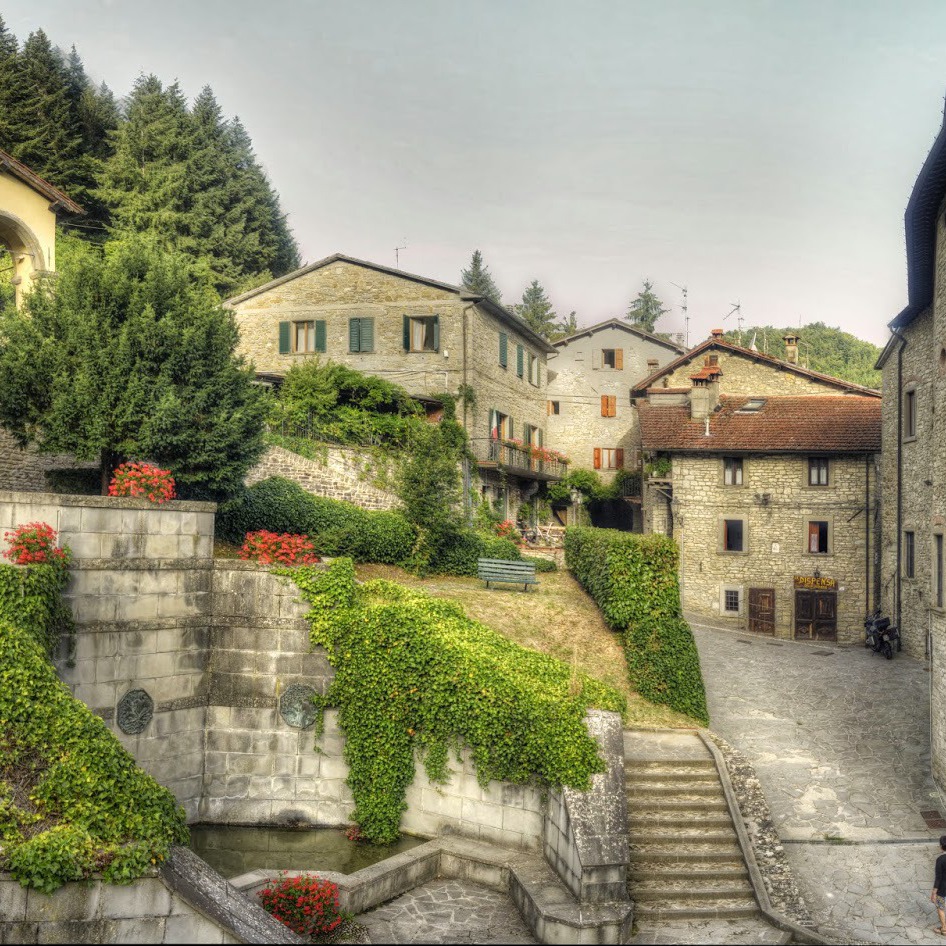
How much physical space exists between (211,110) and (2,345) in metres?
39.7

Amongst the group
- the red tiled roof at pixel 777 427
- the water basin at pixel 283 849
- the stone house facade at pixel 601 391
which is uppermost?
the stone house facade at pixel 601 391

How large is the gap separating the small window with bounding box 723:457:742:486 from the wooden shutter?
14.9 metres

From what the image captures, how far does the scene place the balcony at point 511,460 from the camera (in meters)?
34.5

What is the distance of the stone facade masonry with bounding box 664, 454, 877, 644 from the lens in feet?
101

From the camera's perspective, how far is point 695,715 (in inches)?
625

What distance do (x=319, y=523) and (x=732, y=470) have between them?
16.8 metres

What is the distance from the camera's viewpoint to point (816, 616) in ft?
102

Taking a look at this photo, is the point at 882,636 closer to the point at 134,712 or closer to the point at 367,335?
the point at 134,712

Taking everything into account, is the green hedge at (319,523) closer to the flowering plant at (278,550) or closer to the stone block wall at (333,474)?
the stone block wall at (333,474)

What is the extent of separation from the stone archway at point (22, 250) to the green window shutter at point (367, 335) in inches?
512

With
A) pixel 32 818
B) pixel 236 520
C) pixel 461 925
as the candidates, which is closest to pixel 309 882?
pixel 461 925

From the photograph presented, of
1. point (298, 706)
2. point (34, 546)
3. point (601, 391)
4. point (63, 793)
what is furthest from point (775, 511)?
point (63, 793)

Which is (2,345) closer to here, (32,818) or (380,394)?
(32,818)

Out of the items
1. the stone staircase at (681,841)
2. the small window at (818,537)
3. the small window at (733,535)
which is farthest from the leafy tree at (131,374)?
the small window at (818,537)
